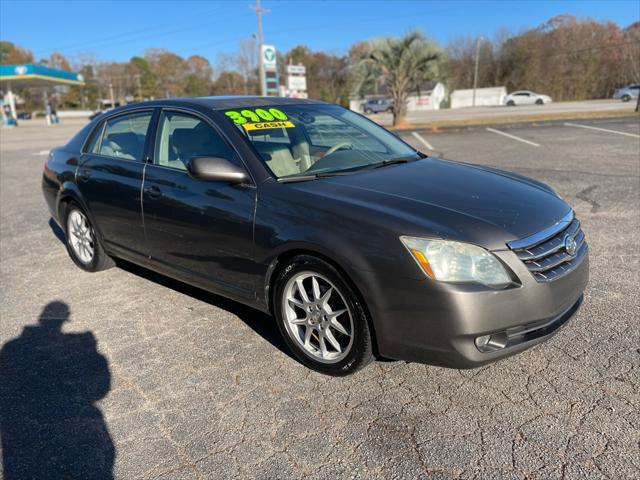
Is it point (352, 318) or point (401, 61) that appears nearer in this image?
point (352, 318)

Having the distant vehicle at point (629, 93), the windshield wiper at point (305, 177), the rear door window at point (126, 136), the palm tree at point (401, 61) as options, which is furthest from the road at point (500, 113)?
the windshield wiper at point (305, 177)

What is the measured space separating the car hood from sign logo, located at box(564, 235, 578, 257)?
0.12 meters

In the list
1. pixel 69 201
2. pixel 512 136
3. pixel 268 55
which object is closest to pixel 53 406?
pixel 69 201

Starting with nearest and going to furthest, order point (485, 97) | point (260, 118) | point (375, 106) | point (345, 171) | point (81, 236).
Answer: point (345, 171), point (260, 118), point (81, 236), point (375, 106), point (485, 97)

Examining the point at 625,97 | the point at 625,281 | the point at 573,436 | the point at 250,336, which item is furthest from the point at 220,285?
the point at 625,97

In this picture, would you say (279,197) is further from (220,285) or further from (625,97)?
(625,97)

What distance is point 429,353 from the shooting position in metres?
2.57

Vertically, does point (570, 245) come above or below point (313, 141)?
below

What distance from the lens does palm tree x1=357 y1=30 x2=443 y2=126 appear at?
2048 centimetres

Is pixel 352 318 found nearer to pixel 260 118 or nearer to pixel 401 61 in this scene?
pixel 260 118

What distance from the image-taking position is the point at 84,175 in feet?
15.2

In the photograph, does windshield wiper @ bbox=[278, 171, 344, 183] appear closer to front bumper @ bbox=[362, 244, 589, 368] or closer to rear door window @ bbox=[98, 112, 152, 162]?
front bumper @ bbox=[362, 244, 589, 368]

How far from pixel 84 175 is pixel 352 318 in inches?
126

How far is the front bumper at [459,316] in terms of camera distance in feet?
7.98
